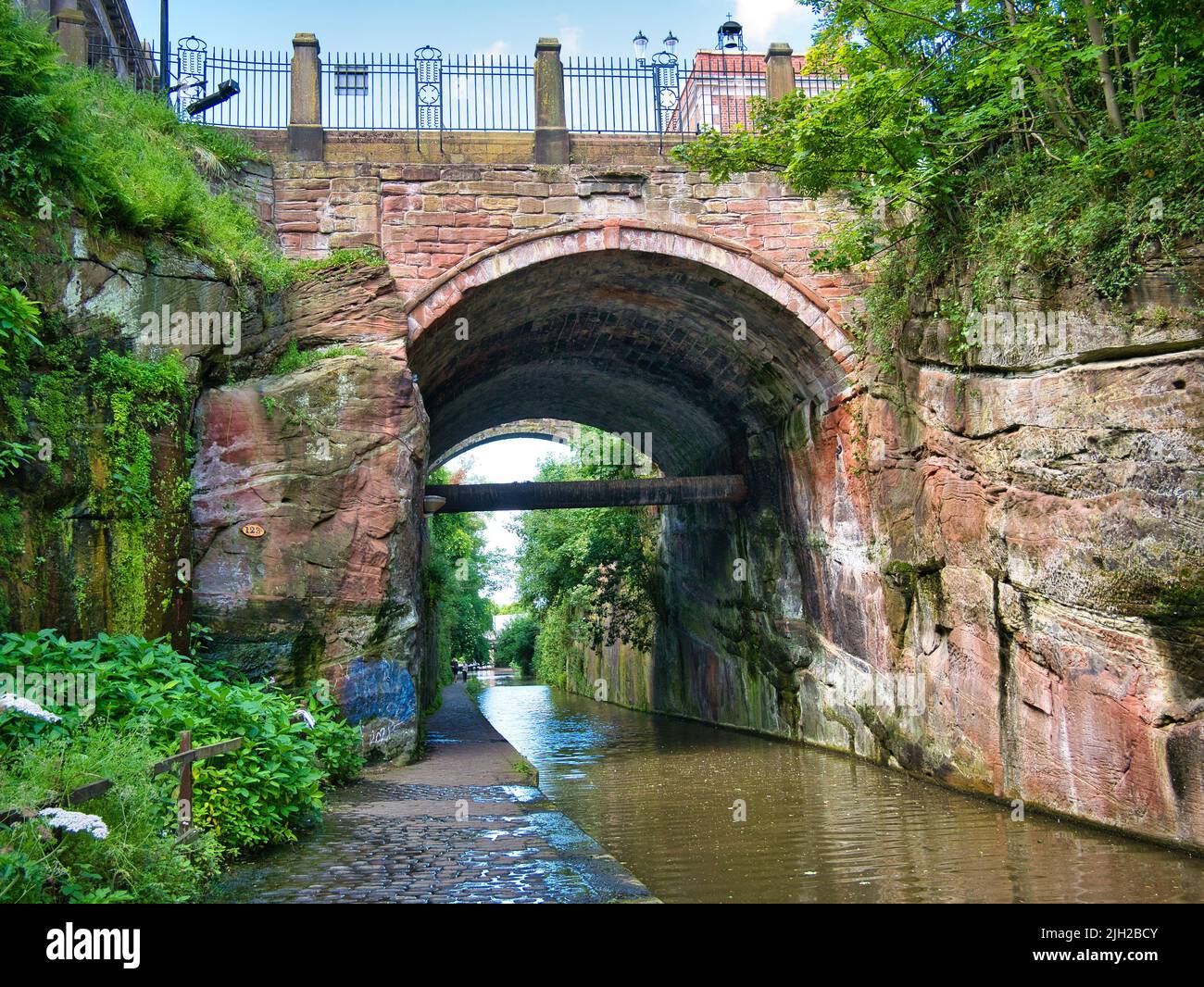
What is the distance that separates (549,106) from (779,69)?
2929 mm

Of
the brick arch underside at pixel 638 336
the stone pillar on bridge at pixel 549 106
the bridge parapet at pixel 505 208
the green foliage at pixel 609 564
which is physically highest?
the stone pillar on bridge at pixel 549 106

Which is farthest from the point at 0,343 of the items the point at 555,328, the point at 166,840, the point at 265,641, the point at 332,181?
the point at 555,328

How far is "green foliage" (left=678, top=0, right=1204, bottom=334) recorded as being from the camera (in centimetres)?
727

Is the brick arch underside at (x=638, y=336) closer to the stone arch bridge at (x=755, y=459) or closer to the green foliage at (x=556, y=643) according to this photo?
the stone arch bridge at (x=755, y=459)

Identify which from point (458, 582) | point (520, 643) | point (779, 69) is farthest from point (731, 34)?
point (520, 643)

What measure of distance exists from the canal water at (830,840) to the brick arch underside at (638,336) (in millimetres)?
4659

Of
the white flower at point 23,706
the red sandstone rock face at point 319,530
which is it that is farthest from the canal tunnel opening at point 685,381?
the white flower at point 23,706

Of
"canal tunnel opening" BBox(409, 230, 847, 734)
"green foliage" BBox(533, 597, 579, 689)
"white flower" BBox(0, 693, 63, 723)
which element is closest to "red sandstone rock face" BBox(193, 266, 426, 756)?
"canal tunnel opening" BBox(409, 230, 847, 734)

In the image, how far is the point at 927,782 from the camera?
9508 mm

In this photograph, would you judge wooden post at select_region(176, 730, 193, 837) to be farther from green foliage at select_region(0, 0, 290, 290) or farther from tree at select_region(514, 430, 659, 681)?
tree at select_region(514, 430, 659, 681)

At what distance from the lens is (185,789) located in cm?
499

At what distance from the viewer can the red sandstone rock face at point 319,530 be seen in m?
9.38

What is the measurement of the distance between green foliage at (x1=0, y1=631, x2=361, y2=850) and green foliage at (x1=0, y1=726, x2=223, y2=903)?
373mm

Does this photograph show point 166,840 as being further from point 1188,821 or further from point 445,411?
point 445,411
